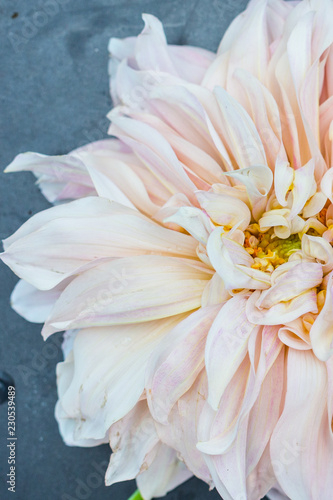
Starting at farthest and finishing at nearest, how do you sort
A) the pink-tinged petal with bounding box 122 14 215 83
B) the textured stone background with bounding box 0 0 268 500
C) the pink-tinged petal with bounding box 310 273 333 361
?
the textured stone background with bounding box 0 0 268 500 → the pink-tinged petal with bounding box 122 14 215 83 → the pink-tinged petal with bounding box 310 273 333 361

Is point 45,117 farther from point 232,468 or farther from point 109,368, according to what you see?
point 232,468

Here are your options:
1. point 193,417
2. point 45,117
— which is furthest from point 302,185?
point 45,117

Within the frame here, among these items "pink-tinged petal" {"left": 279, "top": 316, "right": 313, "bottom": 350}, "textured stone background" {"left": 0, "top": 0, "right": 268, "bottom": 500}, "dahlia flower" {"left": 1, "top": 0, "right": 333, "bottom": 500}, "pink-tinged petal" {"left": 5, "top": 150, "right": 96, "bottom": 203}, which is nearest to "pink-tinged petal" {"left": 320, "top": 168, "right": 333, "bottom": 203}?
"dahlia flower" {"left": 1, "top": 0, "right": 333, "bottom": 500}

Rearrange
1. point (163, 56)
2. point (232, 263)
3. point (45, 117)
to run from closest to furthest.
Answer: point (232, 263)
point (163, 56)
point (45, 117)

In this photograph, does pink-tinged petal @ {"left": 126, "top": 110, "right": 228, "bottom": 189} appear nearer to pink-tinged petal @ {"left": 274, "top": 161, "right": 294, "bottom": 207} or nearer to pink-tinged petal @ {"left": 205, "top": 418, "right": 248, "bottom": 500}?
pink-tinged petal @ {"left": 274, "top": 161, "right": 294, "bottom": 207}

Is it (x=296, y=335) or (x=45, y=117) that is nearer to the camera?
(x=296, y=335)

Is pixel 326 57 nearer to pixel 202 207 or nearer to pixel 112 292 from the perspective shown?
pixel 202 207

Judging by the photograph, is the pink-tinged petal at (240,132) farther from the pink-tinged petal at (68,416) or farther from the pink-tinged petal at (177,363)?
the pink-tinged petal at (68,416)
